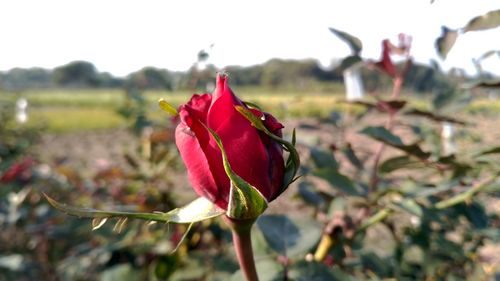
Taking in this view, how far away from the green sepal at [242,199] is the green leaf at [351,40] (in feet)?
1.27

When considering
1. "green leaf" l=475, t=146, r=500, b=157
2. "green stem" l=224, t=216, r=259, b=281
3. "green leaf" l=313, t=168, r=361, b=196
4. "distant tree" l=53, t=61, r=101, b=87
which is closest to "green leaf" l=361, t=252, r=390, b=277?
"green leaf" l=313, t=168, r=361, b=196

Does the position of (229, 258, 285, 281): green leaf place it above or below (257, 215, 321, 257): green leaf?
below

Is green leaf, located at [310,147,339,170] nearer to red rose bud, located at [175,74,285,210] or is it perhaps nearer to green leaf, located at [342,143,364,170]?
green leaf, located at [342,143,364,170]

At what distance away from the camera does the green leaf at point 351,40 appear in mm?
605

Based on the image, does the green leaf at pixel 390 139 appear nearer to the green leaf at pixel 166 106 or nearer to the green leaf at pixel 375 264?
the green leaf at pixel 375 264

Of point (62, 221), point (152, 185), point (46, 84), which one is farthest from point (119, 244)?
point (46, 84)

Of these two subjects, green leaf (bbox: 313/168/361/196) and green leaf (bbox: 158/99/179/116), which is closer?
green leaf (bbox: 158/99/179/116)

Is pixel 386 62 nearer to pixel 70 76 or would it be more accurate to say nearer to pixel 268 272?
pixel 268 272

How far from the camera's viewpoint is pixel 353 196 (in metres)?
0.55

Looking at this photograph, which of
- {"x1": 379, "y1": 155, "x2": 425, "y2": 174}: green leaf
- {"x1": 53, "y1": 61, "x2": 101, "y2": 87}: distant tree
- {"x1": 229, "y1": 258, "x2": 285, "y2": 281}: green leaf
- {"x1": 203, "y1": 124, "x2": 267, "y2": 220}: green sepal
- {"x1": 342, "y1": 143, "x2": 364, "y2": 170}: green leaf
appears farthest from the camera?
{"x1": 53, "y1": 61, "x2": 101, "y2": 87}: distant tree

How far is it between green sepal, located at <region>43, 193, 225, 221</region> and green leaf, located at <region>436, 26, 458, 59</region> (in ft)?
1.19

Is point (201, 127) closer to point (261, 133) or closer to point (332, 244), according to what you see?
point (261, 133)

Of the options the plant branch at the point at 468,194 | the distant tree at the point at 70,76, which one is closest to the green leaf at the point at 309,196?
the plant branch at the point at 468,194

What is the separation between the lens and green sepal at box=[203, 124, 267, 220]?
23cm
